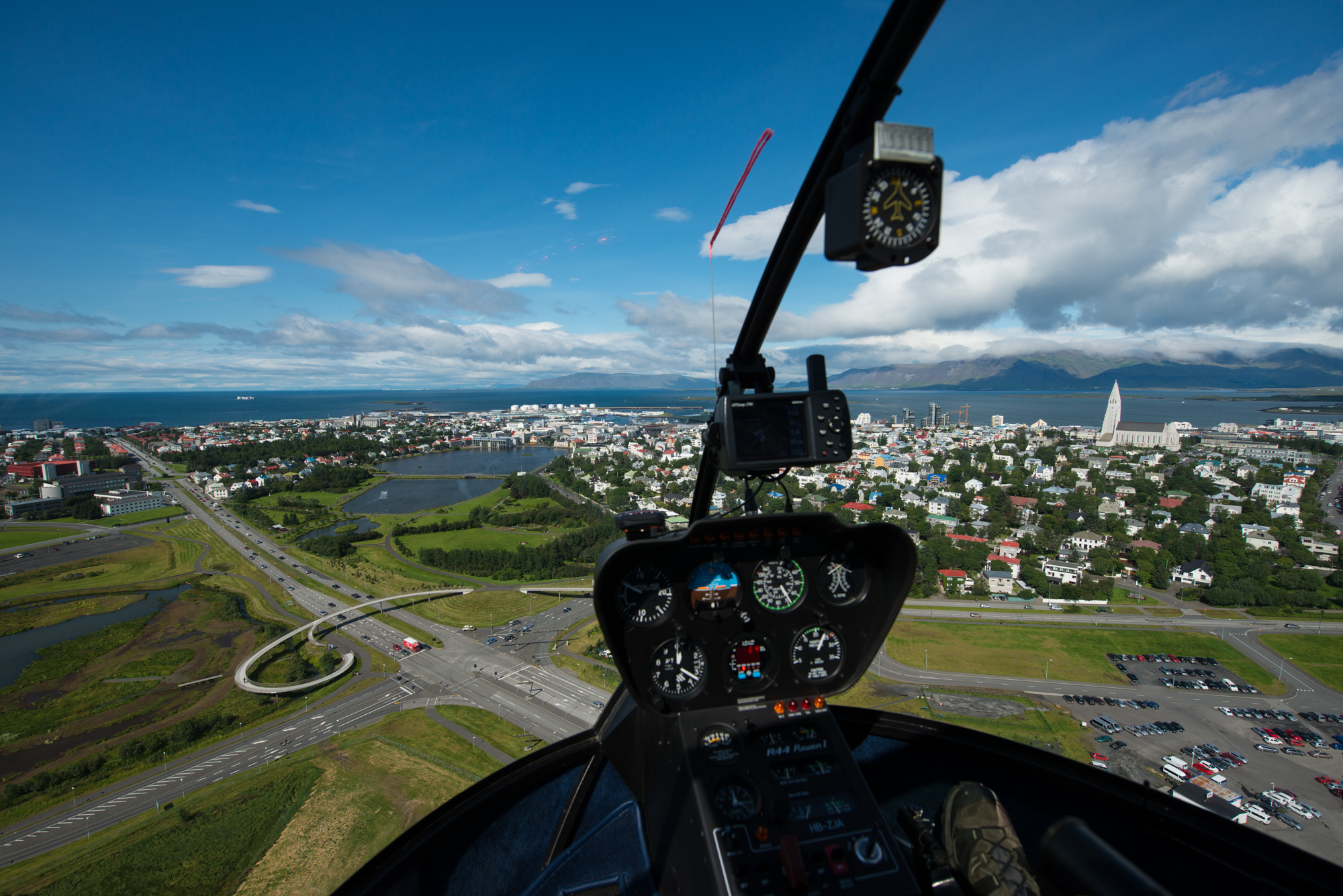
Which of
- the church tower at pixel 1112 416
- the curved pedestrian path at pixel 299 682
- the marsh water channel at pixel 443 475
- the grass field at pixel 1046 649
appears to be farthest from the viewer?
the church tower at pixel 1112 416

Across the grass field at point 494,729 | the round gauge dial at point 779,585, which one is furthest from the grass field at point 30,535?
the round gauge dial at point 779,585

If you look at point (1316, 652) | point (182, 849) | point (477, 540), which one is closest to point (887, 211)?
point (182, 849)

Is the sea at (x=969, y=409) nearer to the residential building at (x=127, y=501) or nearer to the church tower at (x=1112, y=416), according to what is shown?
the church tower at (x=1112, y=416)

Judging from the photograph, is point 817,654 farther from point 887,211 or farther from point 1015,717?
point 1015,717

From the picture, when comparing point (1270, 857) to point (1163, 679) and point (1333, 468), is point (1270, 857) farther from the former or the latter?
point (1333, 468)

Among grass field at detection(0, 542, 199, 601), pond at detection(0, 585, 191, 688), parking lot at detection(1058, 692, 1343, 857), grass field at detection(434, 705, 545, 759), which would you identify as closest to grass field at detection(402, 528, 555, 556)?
pond at detection(0, 585, 191, 688)
